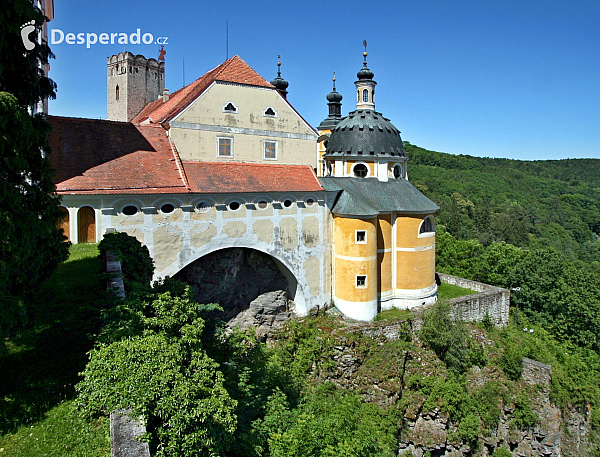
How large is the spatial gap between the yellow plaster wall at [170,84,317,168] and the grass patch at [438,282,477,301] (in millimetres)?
12277

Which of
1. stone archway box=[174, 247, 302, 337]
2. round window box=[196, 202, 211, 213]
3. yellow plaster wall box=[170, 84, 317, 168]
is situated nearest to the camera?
round window box=[196, 202, 211, 213]

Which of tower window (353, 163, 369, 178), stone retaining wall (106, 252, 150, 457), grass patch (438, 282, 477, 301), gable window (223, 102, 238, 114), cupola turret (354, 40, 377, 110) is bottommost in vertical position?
grass patch (438, 282, 477, 301)

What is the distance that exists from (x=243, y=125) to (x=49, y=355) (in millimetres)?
14894

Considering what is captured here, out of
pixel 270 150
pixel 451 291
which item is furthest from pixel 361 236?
pixel 451 291

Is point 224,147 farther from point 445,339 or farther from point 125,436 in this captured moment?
point 125,436

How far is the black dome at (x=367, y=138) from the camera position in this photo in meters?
24.8

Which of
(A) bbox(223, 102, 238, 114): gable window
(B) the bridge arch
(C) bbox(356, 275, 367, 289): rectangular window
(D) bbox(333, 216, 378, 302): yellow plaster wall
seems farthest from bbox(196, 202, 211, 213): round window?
(C) bbox(356, 275, 367, 289): rectangular window

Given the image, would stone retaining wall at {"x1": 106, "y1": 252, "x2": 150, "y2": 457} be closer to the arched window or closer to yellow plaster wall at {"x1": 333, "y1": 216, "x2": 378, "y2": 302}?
yellow plaster wall at {"x1": 333, "y1": 216, "x2": 378, "y2": 302}

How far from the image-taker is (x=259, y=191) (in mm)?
19891

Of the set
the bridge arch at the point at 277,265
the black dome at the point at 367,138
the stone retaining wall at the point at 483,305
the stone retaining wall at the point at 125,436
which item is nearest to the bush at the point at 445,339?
the stone retaining wall at the point at 483,305

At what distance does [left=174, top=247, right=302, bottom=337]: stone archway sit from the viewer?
779 inches

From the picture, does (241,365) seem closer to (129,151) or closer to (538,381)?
(129,151)

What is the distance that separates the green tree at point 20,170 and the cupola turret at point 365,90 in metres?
20.6

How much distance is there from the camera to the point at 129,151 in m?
18.5
